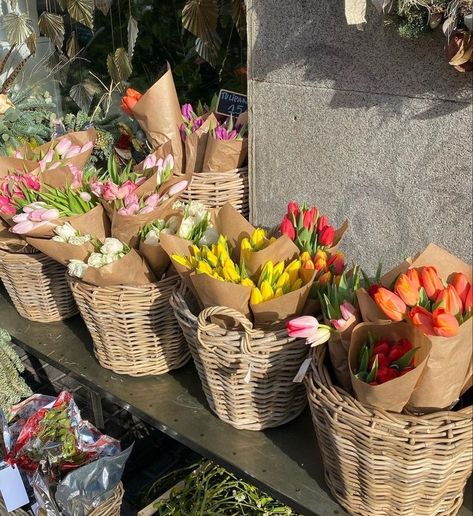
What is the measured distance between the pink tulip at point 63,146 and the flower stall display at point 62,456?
70 cm

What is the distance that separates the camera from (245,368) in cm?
123

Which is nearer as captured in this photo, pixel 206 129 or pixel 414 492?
pixel 414 492

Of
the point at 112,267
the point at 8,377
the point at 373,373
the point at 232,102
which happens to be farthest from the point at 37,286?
the point at 373,373

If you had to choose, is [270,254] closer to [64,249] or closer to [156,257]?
[156,257]

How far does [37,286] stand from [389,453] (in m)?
1.15

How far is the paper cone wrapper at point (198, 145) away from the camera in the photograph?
1783 millimetres

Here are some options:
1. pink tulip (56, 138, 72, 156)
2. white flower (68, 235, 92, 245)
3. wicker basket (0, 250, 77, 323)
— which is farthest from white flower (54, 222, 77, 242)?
pink tulip (56, 138, 72, 156)

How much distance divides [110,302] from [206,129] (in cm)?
63

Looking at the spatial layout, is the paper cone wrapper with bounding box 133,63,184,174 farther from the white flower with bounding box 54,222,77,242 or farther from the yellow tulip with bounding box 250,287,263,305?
the yellow tulip with bounding box 250,287,263,305

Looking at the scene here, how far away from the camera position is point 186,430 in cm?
142

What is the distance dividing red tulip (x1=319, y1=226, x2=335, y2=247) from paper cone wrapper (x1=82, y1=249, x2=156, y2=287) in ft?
1.36

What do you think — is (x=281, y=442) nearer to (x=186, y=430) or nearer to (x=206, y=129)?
(x=186, y=430)

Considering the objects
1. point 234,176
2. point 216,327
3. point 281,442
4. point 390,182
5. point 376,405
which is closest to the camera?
point 376,405

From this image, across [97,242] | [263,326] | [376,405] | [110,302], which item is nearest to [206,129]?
[97,242]
